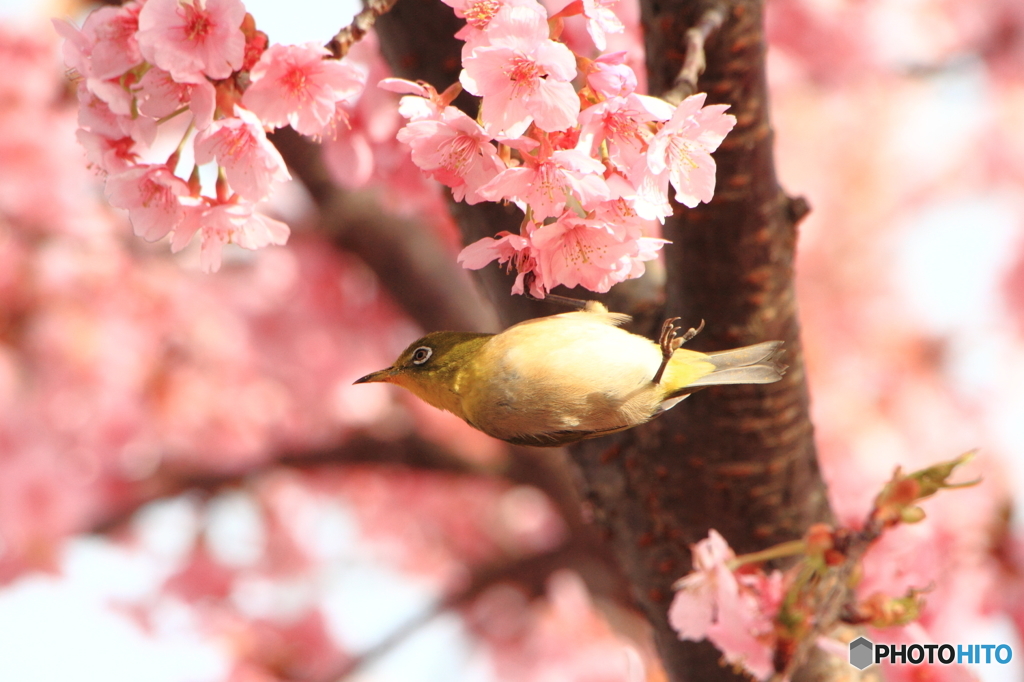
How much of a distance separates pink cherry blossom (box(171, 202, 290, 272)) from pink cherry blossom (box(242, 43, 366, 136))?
0.44 feet

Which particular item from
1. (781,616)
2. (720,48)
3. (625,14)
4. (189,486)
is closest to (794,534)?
(781,616)

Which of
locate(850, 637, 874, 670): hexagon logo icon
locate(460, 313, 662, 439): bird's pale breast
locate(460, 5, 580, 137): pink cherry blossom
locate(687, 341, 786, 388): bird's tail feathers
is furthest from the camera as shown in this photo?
locate(850, 637, 874, 670): hexagon logo icon

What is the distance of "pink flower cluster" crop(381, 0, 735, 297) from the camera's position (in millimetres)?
951

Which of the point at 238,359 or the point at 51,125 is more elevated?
the point at 51,125

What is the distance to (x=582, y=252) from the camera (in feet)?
3.59

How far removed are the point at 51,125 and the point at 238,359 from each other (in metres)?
1.71

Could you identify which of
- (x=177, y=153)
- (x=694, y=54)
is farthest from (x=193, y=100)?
(x=694, y=54)

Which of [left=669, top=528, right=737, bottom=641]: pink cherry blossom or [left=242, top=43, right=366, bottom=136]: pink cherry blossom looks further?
[left=669, top=528, right=737, bottom=641]: pink cherry blossom

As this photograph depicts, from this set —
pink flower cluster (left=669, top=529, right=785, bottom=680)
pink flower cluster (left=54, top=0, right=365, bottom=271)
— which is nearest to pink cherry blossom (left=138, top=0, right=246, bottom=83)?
pink flower cluster (left=54, top=0, right=365, bottom=271)

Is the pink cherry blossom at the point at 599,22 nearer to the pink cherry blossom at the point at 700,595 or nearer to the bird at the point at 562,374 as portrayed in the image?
the bird at the point at 562,374

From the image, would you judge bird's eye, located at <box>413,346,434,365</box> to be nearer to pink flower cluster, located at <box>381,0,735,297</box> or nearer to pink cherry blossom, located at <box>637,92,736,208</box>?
pink flower cluster, located at <box>381,0,735,297</box>

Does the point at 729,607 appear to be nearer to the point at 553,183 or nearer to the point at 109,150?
the point at 553,183

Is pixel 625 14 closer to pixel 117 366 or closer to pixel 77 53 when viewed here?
pixel 77 53

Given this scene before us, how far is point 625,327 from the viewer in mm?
1902
